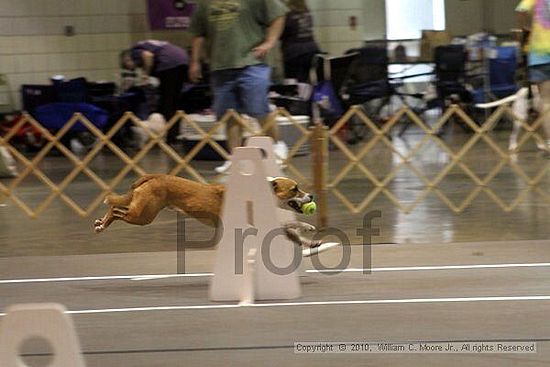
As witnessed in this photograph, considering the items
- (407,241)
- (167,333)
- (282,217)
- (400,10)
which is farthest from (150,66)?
(167,333)

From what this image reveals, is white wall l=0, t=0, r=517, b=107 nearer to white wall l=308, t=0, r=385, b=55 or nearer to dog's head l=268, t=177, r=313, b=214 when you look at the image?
white wall l=308, t=0, r=385, b=55

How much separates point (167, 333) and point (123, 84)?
10244mm

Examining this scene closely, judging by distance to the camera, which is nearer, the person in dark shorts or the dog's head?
the dog's head

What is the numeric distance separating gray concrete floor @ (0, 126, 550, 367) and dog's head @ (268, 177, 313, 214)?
42 cm

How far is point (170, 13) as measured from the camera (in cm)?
1584

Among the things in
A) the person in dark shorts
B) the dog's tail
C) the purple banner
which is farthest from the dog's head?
the purple banner

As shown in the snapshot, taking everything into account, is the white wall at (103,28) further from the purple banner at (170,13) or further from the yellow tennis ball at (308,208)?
the yellow tennis ball at (308,208)

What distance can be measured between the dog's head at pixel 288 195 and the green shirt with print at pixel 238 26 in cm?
290

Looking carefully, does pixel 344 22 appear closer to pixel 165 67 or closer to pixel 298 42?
pixel 298 42

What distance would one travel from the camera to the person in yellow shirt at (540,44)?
9.14 m

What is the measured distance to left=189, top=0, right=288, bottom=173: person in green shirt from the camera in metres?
9.21

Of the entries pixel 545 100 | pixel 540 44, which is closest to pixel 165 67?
pixel 545 100

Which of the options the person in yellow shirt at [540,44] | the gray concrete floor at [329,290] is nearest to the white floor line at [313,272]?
the gray concrete floor at [329,290]

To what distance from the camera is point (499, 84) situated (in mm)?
15344
